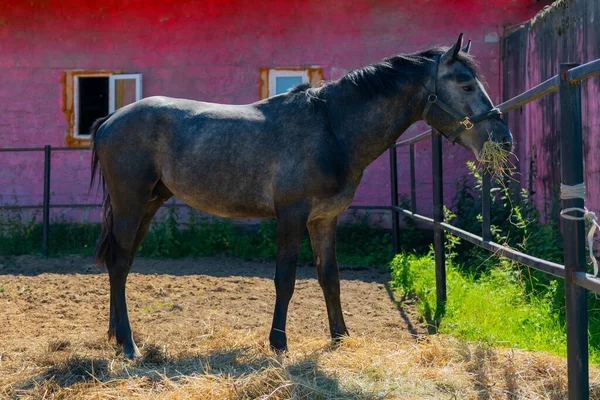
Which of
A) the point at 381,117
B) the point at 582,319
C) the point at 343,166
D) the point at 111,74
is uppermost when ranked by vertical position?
the point at 111,74

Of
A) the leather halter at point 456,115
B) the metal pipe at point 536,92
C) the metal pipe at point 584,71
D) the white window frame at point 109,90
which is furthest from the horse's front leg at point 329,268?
the white window frame at point 109,90

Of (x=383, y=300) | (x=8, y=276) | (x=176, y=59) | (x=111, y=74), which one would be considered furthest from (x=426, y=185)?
(x=8, y=276)

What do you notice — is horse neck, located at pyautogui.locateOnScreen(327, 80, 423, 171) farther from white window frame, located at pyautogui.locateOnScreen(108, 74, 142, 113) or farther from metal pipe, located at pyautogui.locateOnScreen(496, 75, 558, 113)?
white window frame, located at pyautogui.locateOnScreen(108, 74, 142, 113)

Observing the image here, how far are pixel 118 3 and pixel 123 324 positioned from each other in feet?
22.9

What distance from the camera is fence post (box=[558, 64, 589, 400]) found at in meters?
2.50

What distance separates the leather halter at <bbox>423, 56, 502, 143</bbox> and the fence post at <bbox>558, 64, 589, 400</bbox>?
1.24 metres

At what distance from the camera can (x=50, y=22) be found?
1001cm

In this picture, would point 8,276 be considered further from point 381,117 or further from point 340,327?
point 381,117

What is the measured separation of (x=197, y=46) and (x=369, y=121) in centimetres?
629

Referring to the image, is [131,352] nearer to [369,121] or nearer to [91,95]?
[369,121]

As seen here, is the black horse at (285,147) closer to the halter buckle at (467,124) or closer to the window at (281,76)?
the halter buckle at (467,124)

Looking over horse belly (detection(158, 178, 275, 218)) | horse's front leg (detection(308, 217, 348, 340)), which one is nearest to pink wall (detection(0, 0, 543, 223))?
horse's front leg (detection(308, 217, 348, 340))

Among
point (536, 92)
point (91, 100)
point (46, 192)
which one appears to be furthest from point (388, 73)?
point (91, 100)

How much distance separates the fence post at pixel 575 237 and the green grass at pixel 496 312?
134 cm
